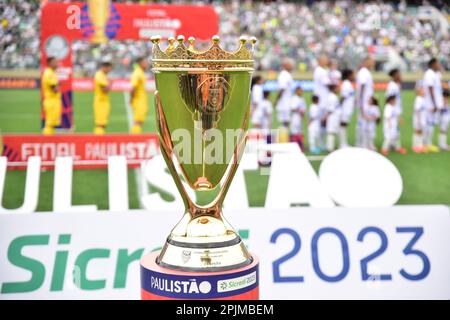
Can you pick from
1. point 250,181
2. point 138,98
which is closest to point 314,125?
point 138,98

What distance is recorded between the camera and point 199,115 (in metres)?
1.32

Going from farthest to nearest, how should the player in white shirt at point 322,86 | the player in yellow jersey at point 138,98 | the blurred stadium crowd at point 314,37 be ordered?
the blurred stadium crowd at point 314,37 < the player in white shirt at point 322,86 < the player in yellow jersey at point 138,98

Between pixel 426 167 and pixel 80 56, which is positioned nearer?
pixel 426 167

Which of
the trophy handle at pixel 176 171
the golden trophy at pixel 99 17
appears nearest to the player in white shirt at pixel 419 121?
the golden trophy at pixel 99 17

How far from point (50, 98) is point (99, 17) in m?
1.09

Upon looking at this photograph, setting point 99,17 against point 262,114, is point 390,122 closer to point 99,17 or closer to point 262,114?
A: point 262,114

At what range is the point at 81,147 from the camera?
18.8 feet

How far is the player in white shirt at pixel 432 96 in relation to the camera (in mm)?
8172

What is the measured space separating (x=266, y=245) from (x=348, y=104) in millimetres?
5896

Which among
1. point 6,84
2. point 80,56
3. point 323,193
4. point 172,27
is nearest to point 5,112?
point 6,84

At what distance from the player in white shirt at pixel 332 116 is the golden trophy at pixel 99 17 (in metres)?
3.09

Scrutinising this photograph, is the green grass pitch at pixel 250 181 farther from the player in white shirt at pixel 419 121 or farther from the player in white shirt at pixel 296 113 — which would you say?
the player in white shirt at pixel 296 113

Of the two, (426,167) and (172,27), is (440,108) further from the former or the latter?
(172,27)

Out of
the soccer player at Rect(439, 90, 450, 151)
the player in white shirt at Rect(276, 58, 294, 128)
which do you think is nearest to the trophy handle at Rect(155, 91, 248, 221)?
the player in white shirt at Rect(276, 58, 294, 128)
